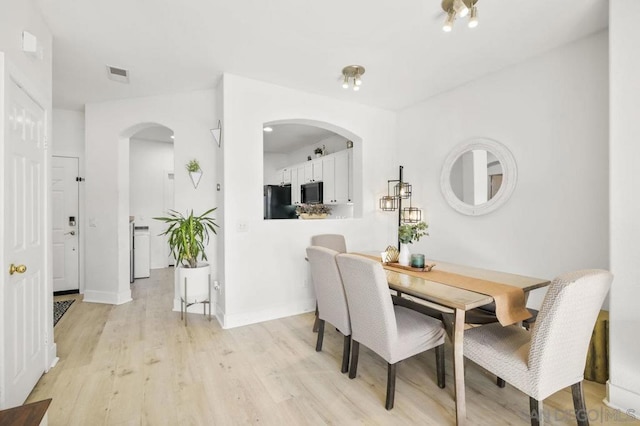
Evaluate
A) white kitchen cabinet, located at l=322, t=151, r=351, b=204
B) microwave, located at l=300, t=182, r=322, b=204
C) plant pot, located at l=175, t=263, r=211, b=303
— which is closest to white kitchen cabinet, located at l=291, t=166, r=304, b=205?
microwave, located at l=300, t=182, r=322, b=204

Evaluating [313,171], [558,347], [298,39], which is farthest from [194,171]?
[558,347]

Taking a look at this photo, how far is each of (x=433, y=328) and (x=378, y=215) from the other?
Result: 2.24 metres

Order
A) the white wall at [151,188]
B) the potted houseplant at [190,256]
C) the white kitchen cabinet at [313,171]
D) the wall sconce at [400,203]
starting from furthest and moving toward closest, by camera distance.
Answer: the white wall at [151,188] < the white kitchen cabinet at [313,171] < the wall sconce at [400,203] < the potted houseplant at [190,256]

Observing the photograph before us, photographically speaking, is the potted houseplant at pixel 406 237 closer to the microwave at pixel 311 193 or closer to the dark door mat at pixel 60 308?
the microwave at pixel 311 193

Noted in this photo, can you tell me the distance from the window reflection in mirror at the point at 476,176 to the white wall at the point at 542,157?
0.18 meters

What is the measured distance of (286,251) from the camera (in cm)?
341

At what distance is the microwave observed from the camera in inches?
209

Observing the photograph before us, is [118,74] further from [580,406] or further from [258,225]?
[580,406]

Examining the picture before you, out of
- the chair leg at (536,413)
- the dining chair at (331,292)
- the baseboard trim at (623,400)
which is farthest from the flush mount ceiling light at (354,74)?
the baseboard trim at (623,400)

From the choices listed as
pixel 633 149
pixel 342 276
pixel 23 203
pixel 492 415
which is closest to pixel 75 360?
pixel 23 203

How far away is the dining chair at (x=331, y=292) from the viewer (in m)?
2.20

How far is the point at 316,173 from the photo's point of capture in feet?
17.9

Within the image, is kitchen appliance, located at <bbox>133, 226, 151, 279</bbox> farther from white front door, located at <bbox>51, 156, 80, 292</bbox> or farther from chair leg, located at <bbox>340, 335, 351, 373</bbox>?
chair leg, located at <bbox>340, 335, 351, 373</bbox>

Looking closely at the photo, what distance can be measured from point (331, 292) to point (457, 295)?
917 mm
